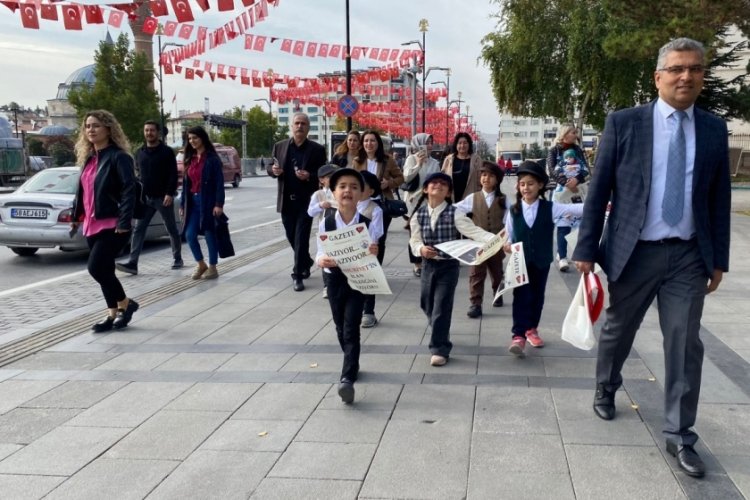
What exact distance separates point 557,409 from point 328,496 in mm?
1600

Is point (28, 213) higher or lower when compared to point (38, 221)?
higher

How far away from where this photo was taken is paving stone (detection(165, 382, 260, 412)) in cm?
408

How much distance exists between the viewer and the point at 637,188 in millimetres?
3262

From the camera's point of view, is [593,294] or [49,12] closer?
[593,294]

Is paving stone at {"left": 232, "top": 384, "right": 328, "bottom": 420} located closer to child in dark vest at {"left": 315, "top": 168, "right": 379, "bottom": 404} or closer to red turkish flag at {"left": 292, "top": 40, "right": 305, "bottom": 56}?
child in dark vest at {"left": 315, "top": 168, "right": 379, "bottom": 404}

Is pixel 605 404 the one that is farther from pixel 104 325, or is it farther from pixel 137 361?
pixel 104 325

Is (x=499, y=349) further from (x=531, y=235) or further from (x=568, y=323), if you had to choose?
(x=568, y=323)

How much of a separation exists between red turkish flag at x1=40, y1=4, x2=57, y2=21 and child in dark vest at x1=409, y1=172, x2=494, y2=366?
9.38m

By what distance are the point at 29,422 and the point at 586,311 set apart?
3.21 m

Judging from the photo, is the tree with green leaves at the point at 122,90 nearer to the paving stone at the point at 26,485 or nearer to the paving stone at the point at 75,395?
the paving stone at the point at 75,395

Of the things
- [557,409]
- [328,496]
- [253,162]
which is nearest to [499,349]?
[557,409]

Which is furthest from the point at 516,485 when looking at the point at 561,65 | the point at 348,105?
the point at 561,65

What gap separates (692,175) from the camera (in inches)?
125

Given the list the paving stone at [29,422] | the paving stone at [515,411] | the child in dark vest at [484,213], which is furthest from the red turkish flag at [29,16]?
the paving stone at [515,411]
